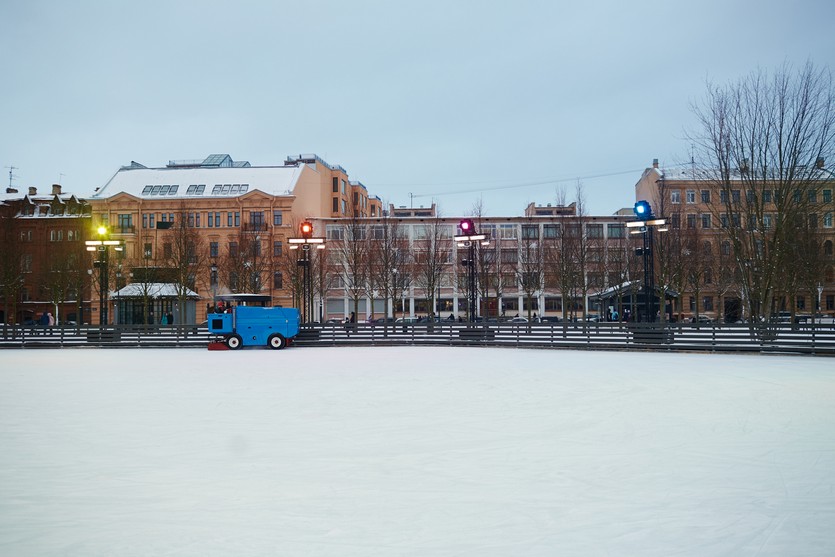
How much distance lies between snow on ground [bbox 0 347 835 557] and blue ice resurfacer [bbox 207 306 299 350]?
50.0 feet

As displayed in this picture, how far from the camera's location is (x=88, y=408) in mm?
11383

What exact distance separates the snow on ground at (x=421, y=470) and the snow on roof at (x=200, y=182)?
56652 mm

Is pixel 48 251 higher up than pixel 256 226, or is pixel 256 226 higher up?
pixel 256 226

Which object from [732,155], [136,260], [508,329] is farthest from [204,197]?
[732,155]

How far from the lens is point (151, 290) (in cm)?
4844

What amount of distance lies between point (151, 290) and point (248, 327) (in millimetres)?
22301

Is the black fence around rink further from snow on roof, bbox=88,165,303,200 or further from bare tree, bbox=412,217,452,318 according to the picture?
snow on roof, bbox=88,165,303,200

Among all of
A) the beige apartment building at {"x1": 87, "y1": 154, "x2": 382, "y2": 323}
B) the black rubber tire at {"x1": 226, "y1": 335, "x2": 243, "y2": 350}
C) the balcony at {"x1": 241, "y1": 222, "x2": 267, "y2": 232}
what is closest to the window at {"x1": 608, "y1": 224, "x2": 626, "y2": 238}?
the beige apartment building at {"x1": 87, "y1": 154, "x2": 382, "y2": 323}

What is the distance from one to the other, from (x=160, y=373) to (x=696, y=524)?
15.8 metres

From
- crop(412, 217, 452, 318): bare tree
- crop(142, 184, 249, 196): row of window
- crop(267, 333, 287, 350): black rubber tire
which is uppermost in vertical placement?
crop(142, 184, 249, 196): row of window

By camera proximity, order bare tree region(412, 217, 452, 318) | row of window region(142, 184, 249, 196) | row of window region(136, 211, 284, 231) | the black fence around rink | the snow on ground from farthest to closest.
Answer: row of window region(142, 184, 249, 196), row of window region(136, 211, 284, 231), bare tree region(412, 217, 452, 318), the black fence around rink, the snow on ground

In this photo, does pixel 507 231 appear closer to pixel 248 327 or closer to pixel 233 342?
pixel 248 327

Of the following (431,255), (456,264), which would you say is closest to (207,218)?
(431,255)

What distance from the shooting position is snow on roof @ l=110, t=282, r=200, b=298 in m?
47.1
